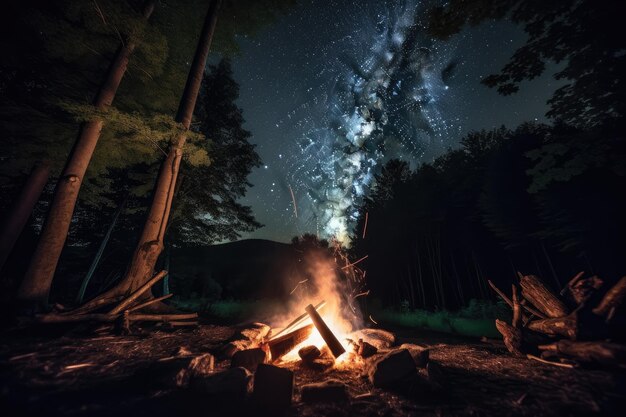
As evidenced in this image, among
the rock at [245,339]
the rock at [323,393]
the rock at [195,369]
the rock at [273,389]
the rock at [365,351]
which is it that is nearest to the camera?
the rock at [273,389]

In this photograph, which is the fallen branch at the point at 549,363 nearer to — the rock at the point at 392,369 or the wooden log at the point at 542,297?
the wooden log at the point at 542,297

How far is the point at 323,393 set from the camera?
3.27m

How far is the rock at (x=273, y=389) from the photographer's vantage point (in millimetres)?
3058

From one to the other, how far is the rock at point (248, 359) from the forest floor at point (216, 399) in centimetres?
39

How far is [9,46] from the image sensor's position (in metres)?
8.36

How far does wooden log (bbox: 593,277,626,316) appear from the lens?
180 inches

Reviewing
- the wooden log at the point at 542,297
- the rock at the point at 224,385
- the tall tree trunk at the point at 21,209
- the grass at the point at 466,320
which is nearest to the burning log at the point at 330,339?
the rock at the point at 224,385

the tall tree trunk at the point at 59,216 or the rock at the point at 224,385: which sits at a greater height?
the tall tree trunk at the point at 59,216

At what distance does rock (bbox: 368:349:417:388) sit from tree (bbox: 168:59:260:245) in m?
14.0

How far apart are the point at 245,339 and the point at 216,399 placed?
2704 mm

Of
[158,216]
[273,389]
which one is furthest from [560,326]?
[158,216]

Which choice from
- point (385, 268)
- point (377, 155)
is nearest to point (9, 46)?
point (385, 268)

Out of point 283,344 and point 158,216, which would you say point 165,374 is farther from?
point 158,216

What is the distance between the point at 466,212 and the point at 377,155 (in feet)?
162
